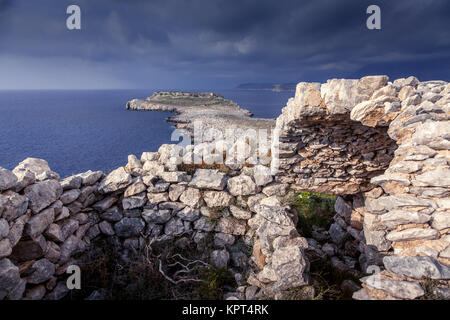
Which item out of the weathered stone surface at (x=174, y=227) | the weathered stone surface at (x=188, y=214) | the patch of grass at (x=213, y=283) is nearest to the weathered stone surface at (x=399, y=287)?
the patch of grass at (x=213, y=283)

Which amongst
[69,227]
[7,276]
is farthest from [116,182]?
[7,276]

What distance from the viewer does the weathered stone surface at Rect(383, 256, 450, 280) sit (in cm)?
314

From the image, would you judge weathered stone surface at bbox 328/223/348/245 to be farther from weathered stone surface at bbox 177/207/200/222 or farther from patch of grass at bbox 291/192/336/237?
weathered stone surface at bbox 177/207/200/222

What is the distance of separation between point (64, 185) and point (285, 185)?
18.7ft

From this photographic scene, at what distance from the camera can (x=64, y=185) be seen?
19.2 ft

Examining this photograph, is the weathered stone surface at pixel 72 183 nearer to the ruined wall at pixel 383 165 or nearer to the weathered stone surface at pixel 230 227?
the weathered stone surface at pixel 230 227

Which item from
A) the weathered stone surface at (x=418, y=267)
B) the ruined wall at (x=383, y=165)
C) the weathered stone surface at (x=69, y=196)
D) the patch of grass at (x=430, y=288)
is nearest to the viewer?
the patch of grass at (x=430, y=288)

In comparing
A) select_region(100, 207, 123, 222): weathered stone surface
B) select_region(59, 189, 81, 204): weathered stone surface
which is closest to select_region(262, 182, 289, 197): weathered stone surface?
select_region(100, 207, 123, 222): weathered stone surface

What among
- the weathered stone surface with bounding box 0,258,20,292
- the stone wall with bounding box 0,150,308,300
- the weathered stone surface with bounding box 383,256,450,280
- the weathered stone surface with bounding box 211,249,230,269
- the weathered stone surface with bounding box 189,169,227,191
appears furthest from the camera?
the weathered stone surface with bounding box 189,169,227,191

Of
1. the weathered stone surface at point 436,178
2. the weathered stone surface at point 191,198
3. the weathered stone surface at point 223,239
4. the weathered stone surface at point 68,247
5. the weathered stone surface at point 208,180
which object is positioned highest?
the weathered stone surface at point 436,178

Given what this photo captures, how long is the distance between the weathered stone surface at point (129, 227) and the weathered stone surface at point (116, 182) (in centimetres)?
89

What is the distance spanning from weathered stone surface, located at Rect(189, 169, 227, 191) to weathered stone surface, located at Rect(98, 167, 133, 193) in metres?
1.72

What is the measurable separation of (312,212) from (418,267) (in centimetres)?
637

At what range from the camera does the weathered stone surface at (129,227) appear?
664 centimetres
